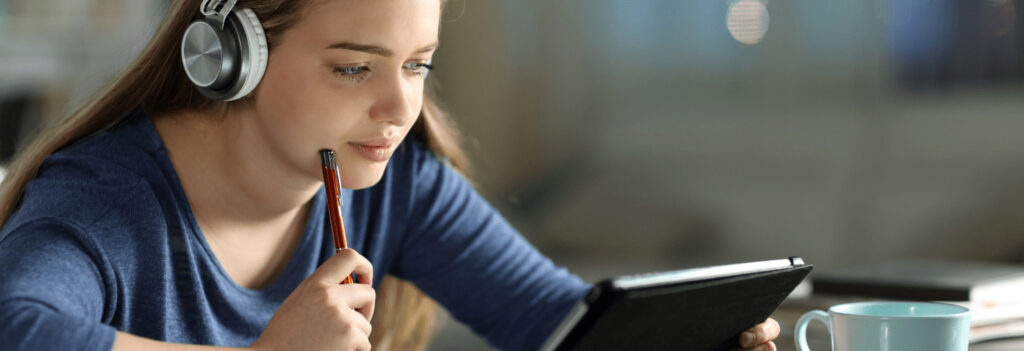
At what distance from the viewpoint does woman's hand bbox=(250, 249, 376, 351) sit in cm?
79

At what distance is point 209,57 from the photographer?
89 cm

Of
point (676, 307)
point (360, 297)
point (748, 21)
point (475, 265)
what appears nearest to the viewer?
point (676, 307)

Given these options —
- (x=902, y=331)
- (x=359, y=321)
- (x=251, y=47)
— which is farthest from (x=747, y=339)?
(x=251, y=47)

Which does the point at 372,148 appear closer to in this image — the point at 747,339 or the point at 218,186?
the point at 218,186

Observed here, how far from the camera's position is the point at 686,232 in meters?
3.35

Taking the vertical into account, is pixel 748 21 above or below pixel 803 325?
below

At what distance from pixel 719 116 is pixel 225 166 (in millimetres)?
2403

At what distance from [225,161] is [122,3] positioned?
2.37 meters

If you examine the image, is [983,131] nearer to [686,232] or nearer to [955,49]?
[955,49]

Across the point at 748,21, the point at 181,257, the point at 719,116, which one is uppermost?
the point at 181,257

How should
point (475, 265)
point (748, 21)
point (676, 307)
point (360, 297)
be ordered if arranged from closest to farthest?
point (676, 307)
point (360, 297)
point (475, 265)
point (748, 21)

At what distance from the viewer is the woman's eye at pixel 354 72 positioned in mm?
893

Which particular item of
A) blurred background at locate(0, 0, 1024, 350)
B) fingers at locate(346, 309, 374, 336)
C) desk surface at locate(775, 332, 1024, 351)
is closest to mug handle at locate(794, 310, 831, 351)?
desk surface at locate(775, 332, 1024, 351)

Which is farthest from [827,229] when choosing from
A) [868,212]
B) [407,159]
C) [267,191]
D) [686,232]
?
[267,191]
